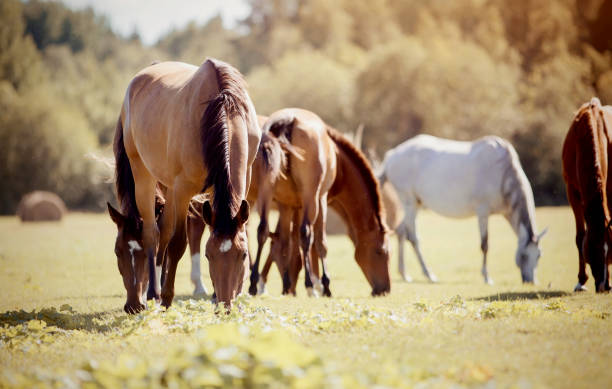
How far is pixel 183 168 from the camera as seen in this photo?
6.18 m

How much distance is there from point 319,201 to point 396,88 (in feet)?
100

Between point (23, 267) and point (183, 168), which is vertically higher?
point (183, 168)

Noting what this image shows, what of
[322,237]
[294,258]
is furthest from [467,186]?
[294,258]

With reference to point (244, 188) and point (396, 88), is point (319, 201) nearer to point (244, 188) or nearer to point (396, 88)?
Answer: point (244, 188)

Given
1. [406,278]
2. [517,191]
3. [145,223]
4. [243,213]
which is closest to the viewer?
[243,213]

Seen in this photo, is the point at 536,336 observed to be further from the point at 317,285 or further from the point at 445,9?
the point at 445,9

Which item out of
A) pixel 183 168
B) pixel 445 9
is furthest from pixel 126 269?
pixel 445 9

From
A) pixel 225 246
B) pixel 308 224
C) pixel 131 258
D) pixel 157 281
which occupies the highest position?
→ pixel 308 224

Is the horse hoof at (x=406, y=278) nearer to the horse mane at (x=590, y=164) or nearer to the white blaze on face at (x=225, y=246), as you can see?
the horse mane at (x=590, y=164)

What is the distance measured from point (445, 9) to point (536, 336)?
5550 centimetres

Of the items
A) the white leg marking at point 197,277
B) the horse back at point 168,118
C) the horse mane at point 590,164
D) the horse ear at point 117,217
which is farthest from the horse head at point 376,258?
the horse ear at point 117,217

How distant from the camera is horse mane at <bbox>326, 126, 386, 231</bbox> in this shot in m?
9.58

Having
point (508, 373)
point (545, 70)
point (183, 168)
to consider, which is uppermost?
point (545, 70)

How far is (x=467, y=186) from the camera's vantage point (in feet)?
42.4
